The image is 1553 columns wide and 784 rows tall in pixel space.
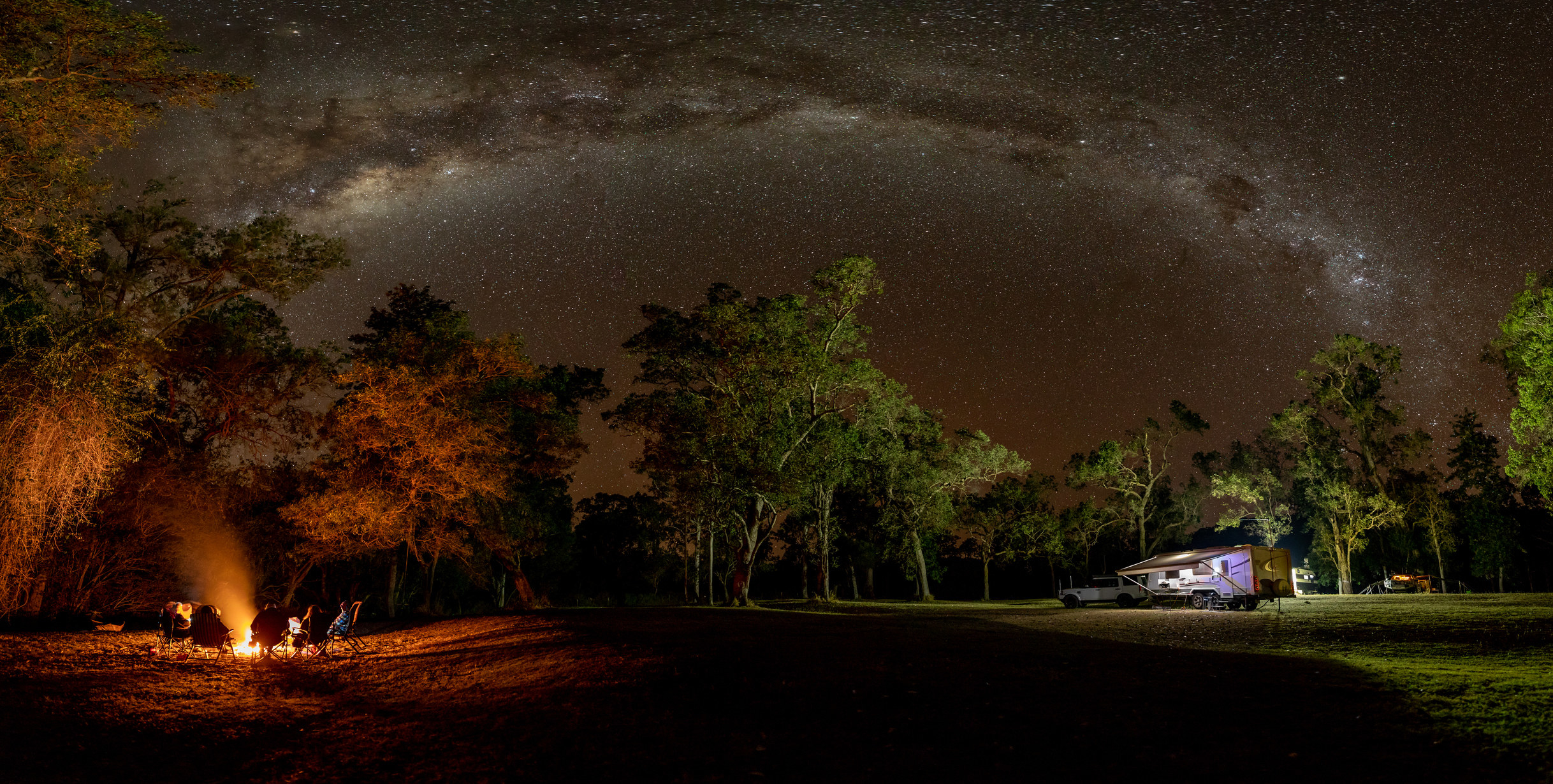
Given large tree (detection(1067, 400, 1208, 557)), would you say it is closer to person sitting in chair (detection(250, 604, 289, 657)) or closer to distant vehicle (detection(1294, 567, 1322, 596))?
distant vehicle (detection(1294, 567, 1322, 596))

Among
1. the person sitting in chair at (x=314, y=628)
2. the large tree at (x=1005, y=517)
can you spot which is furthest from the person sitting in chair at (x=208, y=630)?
the large tree at (x=1005, y=517)

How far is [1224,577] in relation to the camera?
97.0 feet

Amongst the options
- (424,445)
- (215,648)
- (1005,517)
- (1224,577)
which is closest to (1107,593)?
(1224,577)

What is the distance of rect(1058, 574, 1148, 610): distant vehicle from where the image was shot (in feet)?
112

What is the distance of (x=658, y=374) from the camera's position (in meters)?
30.8

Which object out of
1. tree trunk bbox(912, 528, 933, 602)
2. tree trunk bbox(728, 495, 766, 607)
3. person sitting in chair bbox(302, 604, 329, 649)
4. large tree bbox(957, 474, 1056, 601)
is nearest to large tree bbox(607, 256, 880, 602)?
tree trunk bbox(728, 495, 766, 607)

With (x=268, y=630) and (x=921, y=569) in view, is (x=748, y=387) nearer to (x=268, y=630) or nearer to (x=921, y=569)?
(x=268, y=630)

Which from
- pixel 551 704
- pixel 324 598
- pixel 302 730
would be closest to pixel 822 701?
pixel 551 704

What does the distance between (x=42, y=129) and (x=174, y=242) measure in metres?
11.4

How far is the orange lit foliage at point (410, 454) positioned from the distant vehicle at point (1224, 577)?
22.5 m

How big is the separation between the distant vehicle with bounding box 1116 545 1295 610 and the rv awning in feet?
0.08

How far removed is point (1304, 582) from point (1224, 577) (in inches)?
1084

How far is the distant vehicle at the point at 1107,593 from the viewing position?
3403 centimetres

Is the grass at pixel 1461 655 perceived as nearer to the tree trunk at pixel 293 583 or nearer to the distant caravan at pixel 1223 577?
the distant caravan at pixel 1223 577
